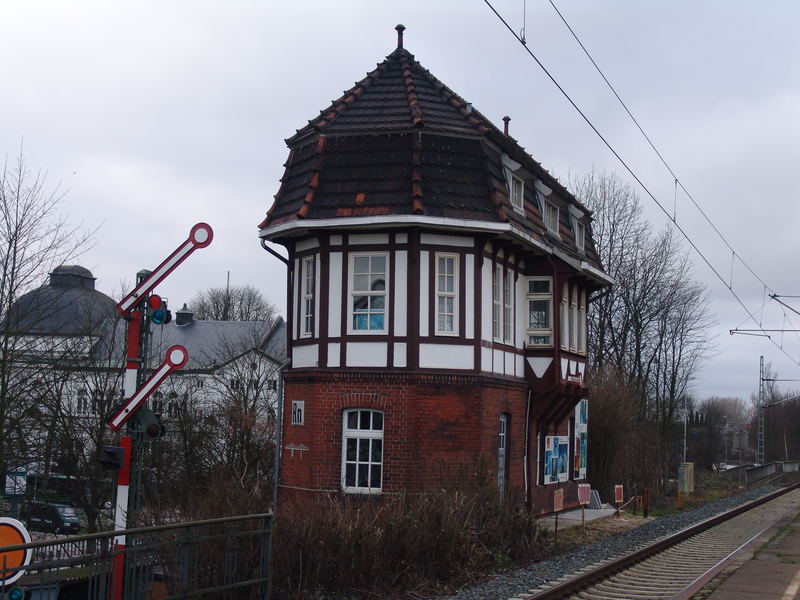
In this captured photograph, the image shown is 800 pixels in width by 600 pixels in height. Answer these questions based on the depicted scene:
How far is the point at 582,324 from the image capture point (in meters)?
26.8

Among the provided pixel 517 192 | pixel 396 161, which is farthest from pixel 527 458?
pixel 396 161

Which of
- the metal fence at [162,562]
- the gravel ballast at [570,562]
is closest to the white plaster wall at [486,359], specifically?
the gravel ballast at [570,562]

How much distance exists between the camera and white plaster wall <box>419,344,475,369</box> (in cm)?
1905

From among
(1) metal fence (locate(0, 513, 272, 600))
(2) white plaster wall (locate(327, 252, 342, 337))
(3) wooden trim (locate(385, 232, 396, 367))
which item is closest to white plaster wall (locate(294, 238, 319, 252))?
(2) white plaster wall (locate(327, 252, 342, 337))

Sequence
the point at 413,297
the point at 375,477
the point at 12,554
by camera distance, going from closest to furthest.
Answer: the point at 12,554, the point at 375,477, the point at 413,297

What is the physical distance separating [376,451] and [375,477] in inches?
21.0

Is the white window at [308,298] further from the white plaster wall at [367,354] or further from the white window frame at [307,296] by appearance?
the white plaster wall at [367,354]

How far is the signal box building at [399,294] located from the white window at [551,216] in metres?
3.04

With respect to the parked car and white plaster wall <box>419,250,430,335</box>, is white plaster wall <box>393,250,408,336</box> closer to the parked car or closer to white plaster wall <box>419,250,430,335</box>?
white plaster wall <box>419,250,430,335</box>

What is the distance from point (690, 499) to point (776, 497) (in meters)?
3.72

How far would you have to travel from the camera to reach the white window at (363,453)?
18859mm

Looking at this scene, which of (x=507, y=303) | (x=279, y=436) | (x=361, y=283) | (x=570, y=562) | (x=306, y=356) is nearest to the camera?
(x=570, y=562)

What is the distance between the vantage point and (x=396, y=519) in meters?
13.5

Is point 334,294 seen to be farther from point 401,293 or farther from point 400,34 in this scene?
point 400,34
